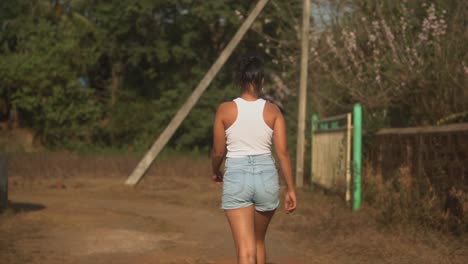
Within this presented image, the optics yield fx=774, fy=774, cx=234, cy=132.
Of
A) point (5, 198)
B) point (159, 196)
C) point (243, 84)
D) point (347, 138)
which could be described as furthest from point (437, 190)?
point (159, 196)

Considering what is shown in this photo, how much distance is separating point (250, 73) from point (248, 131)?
439 millimetres

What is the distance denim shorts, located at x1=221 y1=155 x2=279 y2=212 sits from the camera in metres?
5.48

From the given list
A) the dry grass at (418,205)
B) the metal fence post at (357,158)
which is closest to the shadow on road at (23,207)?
the metal fence post at (357,158)

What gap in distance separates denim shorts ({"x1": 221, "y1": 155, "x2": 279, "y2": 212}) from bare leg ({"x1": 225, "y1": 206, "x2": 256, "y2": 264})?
0.06m

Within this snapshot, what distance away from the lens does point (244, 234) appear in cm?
547

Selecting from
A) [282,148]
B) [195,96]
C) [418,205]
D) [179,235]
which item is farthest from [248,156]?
[195,96]

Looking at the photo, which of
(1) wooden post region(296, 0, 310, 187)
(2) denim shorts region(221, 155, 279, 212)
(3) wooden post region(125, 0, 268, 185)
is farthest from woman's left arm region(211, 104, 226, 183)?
(1) wooden post region(296, 0, 310, 187)

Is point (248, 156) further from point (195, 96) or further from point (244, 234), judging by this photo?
point (195, 96)

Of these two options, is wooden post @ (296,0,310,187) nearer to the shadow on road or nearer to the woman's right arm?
the shadow on road

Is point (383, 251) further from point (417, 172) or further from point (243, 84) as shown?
point (243, 84)

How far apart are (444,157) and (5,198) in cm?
647

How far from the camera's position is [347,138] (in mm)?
12469

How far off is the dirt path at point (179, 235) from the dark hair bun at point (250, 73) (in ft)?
9.44

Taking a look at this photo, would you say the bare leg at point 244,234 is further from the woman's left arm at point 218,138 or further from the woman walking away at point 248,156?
the woman's left arm at point 218,138
